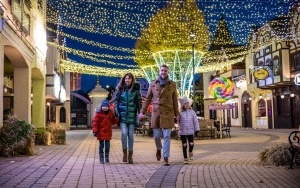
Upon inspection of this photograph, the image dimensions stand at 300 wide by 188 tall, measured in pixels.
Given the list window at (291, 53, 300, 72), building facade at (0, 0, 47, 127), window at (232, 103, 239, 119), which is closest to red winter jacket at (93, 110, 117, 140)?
building facade at (0, 0, 47, 127)

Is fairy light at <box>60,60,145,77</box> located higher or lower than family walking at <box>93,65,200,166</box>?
higher

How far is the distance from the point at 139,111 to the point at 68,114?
1464 inches

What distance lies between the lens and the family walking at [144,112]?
9.29 metres

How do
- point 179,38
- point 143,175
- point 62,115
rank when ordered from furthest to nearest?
point 62,115 < point 179,38 < point 143,175

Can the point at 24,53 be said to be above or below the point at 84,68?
below

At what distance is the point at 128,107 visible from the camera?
9.60 m

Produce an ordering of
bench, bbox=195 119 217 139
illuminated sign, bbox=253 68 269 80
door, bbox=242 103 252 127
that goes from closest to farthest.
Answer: bench, bbox=195 119 217 139 → illuminated sign, bbox=253 68 269 80 → door, bbox=242 103 252 127

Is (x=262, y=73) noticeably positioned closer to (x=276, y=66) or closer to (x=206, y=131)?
(x=276, y=66)

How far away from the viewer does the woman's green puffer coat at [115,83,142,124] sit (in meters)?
9.56

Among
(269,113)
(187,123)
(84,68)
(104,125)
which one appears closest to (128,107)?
(104,125)

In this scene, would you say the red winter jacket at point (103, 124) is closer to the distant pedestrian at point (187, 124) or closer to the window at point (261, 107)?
the distant pedestrian at point (187, 124)

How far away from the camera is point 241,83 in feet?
149

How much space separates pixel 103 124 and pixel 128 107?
0.77m

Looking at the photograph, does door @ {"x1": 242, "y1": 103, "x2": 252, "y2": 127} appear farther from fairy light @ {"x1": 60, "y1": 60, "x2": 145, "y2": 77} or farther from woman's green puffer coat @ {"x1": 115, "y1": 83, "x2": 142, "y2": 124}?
woman's green puffer coat @ {"x1": 115, "y1": 83, "x2": 142, "y2": 124}
